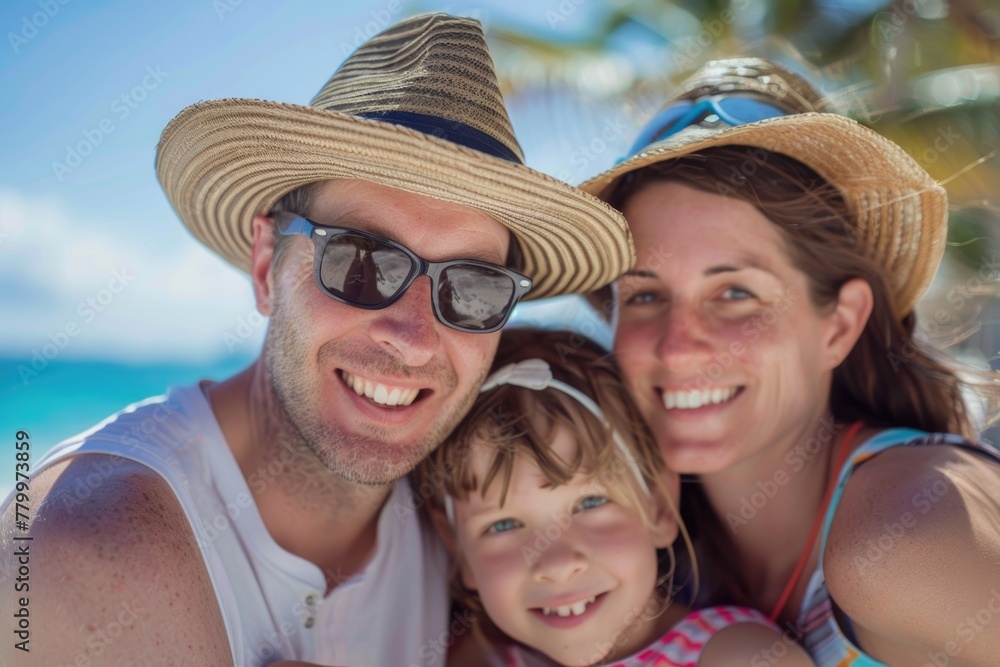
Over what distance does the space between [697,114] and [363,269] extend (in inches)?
57.2

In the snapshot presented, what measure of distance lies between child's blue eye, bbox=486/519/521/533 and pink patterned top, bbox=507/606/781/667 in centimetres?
58

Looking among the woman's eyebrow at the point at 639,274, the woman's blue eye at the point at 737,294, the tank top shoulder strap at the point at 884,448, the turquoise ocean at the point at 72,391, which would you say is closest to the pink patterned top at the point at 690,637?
the tank top shoulder strap at the point at 884,448

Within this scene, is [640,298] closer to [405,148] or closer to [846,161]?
[846,161]

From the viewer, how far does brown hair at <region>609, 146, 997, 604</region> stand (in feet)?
9.55

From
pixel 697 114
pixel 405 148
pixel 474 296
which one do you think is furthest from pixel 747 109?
pixel 405 148

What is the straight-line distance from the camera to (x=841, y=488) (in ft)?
8.68

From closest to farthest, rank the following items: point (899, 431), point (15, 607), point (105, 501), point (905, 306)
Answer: point (15, 607)
point (105, 501)
point (899, 431)
point (905, 306)

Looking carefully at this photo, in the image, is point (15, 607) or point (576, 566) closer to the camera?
point (15, 607)

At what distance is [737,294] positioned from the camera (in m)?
2.90

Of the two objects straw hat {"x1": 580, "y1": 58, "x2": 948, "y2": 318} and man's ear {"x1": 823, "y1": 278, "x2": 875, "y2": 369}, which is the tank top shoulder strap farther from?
straw hat {"x1": 580, "y1": 58, "x2": 948, "y2": 318}

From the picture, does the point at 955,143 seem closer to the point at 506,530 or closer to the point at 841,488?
the point at 841,488

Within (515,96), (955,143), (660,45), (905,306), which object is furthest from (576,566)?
(660,45)

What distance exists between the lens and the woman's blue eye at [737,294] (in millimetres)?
2879

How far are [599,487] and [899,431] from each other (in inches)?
41.2
